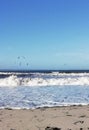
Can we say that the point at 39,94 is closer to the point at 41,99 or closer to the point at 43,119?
the point at 41,99

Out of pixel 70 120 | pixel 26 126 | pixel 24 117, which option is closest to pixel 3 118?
pixel 24 117

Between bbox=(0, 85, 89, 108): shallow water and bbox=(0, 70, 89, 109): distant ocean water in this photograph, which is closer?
bbox=(0, 85, 89, 108): shallow water

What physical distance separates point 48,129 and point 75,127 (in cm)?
83

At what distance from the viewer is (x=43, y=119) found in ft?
33.8

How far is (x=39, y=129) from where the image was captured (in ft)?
29.2

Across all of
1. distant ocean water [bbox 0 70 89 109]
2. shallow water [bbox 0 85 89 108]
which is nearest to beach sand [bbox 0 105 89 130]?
distant ocean water [bbox 0 70 89 109]

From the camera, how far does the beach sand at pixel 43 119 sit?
920 cm

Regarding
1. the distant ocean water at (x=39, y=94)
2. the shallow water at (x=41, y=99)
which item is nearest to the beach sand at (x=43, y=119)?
the distant ocean water at (x=39, y=94)

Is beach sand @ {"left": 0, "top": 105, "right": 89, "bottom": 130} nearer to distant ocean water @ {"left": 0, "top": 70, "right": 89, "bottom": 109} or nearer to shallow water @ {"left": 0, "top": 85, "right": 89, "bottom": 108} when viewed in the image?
distant ocean water @ {"left": 0, "top": 70, "right": 89, "bottom": 109}

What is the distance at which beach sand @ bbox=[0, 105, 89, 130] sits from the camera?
920 centimetres

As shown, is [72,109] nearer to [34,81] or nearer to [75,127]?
[75,127]

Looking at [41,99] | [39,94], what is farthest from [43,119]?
[39,94]

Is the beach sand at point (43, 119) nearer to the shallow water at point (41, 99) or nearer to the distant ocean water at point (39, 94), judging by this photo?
the distant ocean water at point (39, 94)

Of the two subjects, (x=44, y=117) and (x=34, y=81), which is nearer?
(x=44, y=117)
